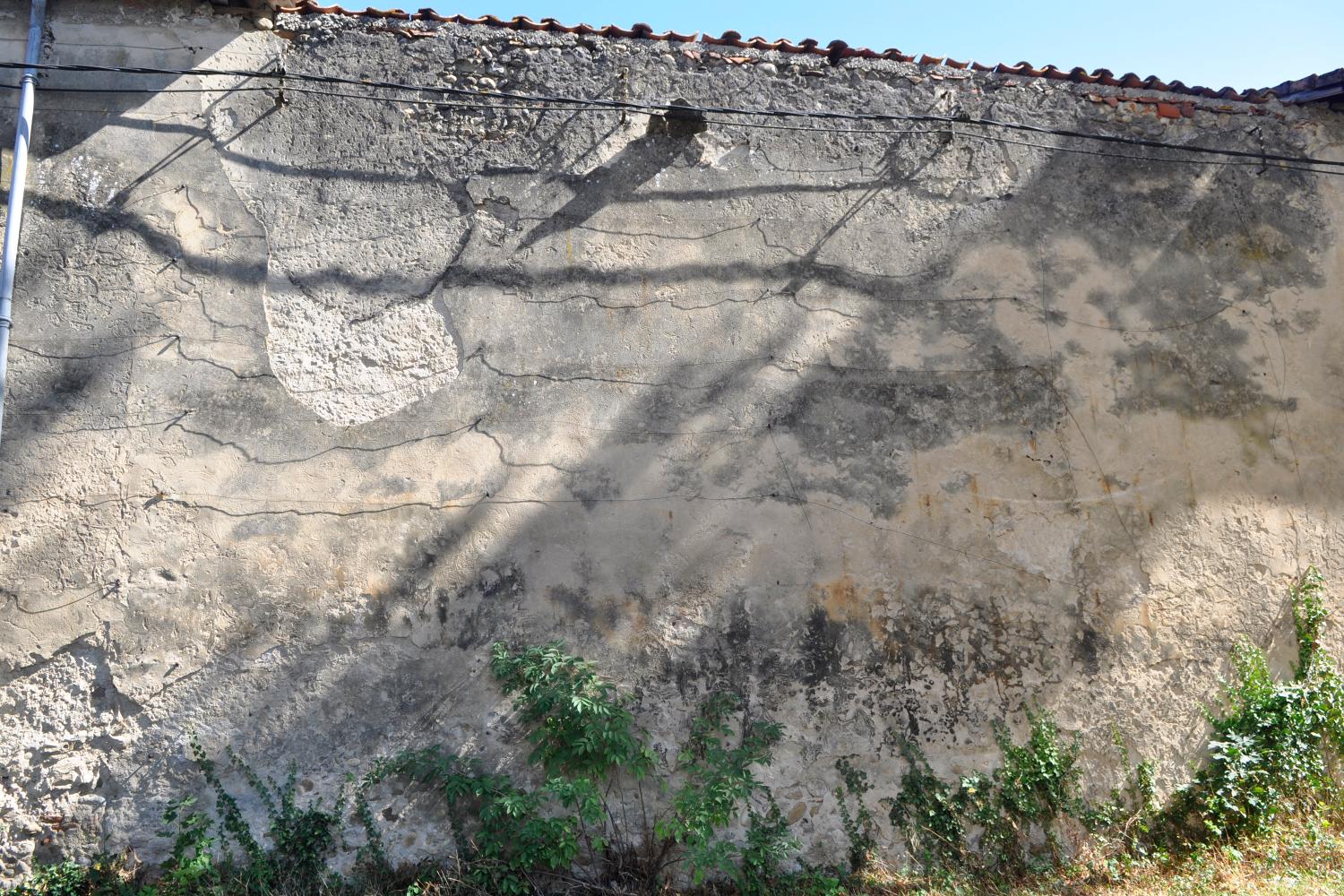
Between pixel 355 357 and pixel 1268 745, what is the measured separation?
5.13 meters

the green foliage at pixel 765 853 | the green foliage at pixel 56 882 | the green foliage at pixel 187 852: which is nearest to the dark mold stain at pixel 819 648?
the green foliage at pixel 765 853

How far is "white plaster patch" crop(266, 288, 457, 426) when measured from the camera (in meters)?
4.93

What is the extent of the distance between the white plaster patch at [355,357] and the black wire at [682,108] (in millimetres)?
1226

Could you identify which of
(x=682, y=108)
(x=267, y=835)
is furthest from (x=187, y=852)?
(x=682, y=108)

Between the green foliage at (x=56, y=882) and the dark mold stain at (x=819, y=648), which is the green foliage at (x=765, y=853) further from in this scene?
the green foliage at (x=56, y=882)

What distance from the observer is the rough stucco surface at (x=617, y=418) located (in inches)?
183

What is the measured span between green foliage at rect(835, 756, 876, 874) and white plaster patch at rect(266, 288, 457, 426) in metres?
2.87

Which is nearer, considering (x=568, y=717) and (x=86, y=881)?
(x=86, y=881)

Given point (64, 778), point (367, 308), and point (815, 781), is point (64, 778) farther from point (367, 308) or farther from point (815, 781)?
point (815, 781)

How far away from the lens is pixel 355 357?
16.4 feet

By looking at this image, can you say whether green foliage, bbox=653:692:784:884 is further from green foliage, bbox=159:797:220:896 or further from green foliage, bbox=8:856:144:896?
green foliage, bbox=8:856:144:896

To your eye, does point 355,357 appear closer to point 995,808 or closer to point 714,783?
point 714,783

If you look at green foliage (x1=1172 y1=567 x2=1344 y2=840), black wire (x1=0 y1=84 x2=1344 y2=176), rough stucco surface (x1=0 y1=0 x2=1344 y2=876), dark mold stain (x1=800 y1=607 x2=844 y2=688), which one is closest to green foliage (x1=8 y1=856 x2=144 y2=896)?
rough stucco surface (x1=0 y1=0 x2=1344 y2=876)

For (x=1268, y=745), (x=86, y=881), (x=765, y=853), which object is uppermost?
(x=1268, y=745)
